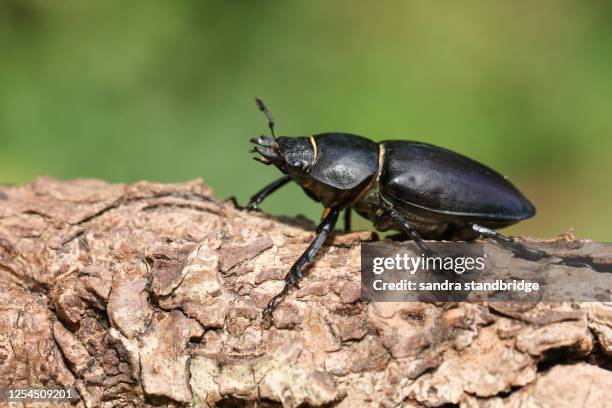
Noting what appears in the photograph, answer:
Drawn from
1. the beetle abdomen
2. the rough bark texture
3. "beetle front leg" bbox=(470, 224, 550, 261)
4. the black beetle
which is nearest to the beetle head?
the black beetle

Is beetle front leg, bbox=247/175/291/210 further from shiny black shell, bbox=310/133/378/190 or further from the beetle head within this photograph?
shiny black shell, bbox=310/133/378/190

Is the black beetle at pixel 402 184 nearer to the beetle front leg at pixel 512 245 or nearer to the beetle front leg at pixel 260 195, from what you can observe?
the beetle front leg at pixel 512 245

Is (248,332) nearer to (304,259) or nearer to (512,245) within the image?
(304,259)

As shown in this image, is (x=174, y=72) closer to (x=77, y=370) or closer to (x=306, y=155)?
(x=306, y=155)

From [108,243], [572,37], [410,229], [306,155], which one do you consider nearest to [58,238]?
[108,243]

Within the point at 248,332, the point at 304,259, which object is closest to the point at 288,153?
the point at 304,259

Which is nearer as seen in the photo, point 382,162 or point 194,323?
point 194,323
